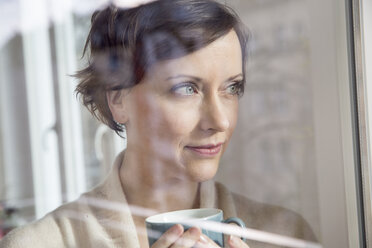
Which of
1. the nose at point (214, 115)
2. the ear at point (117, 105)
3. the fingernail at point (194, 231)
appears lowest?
the fingernail at point (194, 231)

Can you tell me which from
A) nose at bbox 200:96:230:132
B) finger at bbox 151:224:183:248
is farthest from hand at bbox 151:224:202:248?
nose at bbox 200:96:230:132

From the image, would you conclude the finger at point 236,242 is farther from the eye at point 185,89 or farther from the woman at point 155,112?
the eye at point 185,89

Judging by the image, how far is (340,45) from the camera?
62 cm

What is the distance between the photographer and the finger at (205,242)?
0.49 m

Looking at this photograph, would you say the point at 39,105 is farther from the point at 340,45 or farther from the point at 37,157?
the point at 340,45

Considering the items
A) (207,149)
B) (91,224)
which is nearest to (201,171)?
(207,149)

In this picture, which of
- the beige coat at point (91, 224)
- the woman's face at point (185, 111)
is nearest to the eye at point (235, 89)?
the woman's face at point (185, 111)

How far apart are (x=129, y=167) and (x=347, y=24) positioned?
340 mm

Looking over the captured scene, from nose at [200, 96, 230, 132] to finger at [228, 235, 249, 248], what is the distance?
117 mm

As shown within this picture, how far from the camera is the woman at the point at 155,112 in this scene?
0.46 metres

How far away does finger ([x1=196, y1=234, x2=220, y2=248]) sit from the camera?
0.49m

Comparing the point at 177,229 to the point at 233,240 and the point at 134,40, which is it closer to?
the point at 233,240

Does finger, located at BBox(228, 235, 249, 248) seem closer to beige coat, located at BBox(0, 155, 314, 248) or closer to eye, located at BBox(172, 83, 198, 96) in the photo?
beige coat, located at BBox(0, 155, 314, 248)

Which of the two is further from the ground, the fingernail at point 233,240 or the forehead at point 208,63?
the forehead at point 208,63
